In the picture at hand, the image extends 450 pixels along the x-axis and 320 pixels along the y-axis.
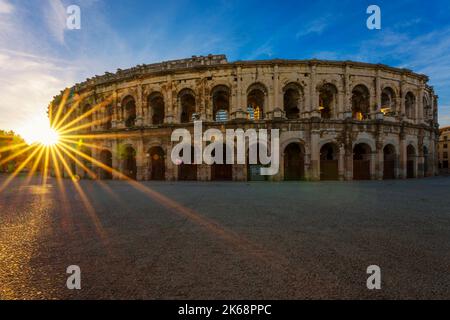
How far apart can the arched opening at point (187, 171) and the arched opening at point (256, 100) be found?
23.7ft

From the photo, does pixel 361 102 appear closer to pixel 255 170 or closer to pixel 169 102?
pixel 255 170

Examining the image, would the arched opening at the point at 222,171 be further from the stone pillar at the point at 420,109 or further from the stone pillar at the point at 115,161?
the stone pillar at the point at 420,109

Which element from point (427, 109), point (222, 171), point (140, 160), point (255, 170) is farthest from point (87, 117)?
point (427, 109)

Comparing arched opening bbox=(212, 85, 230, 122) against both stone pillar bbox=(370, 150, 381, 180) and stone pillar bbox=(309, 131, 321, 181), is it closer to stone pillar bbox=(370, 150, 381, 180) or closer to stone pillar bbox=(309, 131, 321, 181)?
stone pillar bbox=(309, 131, 321, 181)

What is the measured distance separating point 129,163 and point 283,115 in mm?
16921

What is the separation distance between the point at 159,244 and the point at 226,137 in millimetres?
14152

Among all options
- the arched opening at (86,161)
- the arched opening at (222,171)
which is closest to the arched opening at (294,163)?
the arched opening at (222,171)

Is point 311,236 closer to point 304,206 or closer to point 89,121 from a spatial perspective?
point 304,206

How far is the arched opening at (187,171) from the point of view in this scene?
61.3ft

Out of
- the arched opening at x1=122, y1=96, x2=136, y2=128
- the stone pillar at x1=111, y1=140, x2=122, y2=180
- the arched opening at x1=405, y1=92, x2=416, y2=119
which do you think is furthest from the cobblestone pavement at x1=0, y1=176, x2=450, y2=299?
the arched opening at x1=405, y1=92, x2=416, y2=119

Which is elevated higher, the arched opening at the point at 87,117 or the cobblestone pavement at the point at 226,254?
the arched opening at the point at 87,117

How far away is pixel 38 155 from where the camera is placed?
45.7 metres

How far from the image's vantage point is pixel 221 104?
21.4 metres

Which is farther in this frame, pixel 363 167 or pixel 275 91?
pixel 363 167
